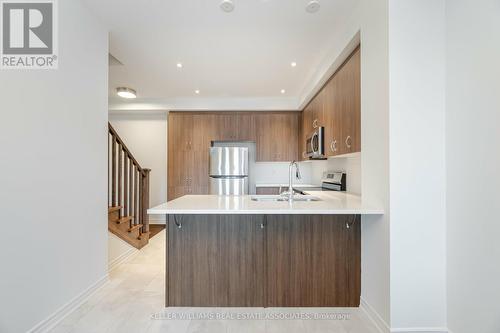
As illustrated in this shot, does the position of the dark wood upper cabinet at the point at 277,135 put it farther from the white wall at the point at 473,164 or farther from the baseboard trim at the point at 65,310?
the white wall at the point at 473,164

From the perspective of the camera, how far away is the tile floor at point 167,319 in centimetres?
187

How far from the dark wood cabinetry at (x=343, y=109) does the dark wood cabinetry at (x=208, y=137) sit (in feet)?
5.09

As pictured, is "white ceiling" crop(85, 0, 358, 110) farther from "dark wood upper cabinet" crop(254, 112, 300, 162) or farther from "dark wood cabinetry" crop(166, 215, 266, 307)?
"dark wood cabinetry" crop(166, 215, 266, 307)

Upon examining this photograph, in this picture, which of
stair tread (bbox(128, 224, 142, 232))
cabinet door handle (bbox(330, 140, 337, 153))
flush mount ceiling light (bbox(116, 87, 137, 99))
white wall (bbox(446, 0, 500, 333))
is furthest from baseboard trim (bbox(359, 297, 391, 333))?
flush mount ceiling light (bbox(116, 87, 137, 99))

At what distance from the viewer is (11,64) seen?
5.62 feet

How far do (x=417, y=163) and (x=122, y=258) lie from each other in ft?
11.1

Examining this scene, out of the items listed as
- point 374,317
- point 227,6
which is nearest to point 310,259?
point 374,317

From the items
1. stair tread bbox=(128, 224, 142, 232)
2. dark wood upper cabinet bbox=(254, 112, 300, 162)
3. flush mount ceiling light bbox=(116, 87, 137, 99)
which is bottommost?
stair tread bbox=(128, 224, 142, 232)

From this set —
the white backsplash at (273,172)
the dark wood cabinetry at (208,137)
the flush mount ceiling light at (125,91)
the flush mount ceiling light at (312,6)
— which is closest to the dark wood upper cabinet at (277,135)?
the dark wood cabinetry at (208,137)

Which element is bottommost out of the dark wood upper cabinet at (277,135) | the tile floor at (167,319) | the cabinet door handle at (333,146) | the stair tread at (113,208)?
the tile floor at (167,319)

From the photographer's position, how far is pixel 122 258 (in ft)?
10.8

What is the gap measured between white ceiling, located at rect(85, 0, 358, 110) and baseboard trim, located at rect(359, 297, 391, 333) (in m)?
2.50

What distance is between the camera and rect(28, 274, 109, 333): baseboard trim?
1.79m

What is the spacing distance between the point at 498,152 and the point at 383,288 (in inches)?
42.2
